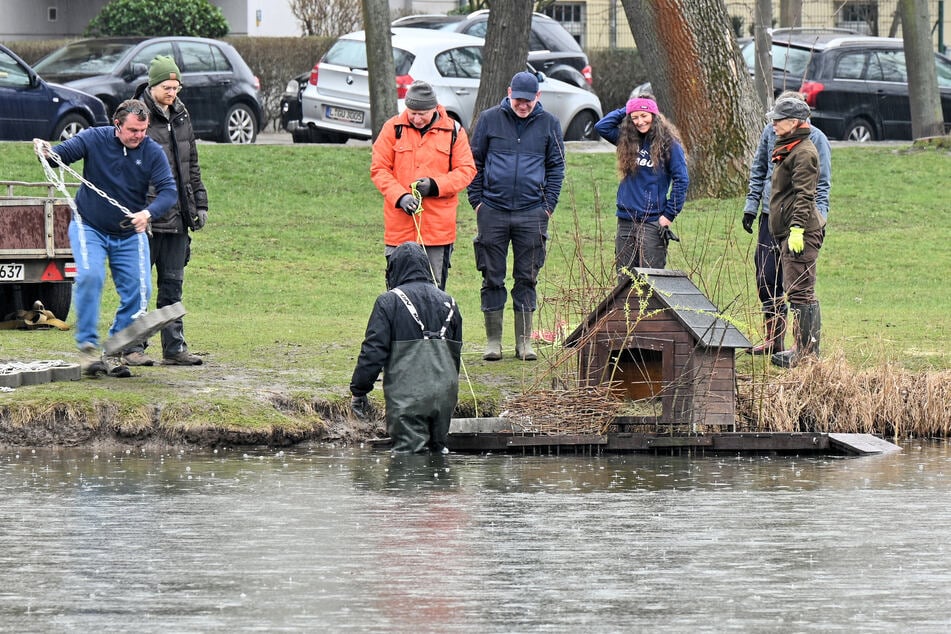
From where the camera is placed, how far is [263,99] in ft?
113

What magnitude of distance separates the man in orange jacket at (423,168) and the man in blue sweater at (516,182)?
348 millimetres

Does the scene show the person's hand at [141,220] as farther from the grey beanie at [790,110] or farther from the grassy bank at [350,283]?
the grey beanie at [790,110]

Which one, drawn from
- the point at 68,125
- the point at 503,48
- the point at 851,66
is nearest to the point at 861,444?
the point at 503,48

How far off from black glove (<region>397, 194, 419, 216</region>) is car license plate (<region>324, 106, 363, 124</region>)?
13082 mm

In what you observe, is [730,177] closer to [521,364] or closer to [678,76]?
[678,76]

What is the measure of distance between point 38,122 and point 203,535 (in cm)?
1614

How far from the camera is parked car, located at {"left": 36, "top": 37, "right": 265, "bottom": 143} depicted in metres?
25.5

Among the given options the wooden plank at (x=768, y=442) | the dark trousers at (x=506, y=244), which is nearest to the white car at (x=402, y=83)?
the dark trousers at (x=506, y=244)

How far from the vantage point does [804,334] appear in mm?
12938

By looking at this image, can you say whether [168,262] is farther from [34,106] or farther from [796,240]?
[34,106]

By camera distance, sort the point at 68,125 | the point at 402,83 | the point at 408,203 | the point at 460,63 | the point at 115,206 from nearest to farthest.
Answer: the point at 115,206 → the point at 408,203 → the point at 68,125 → the point at 402,83 → the point at 460,63

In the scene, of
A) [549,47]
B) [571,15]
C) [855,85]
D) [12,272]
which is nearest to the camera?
[12,272]

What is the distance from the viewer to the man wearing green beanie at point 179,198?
1227 cm

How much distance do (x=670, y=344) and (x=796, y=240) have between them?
1.49 metres
